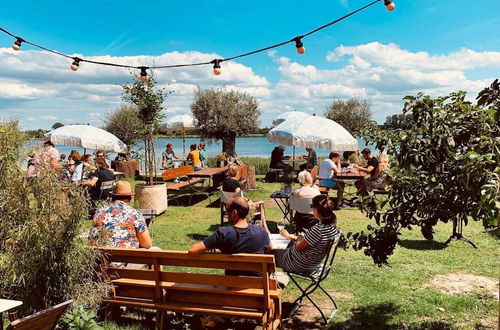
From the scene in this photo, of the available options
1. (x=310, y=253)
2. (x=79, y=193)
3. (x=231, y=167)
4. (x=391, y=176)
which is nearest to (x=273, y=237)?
(x=310, y=253)

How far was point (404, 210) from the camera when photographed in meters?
3.59

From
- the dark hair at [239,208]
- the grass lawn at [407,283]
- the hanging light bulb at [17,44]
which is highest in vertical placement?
the hanging light bulb at [17,44]

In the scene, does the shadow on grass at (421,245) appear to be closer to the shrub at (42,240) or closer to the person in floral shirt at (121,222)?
the person in floral shirt at (121,222)

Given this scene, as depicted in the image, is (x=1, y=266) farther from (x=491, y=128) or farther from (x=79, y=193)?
(x=491, y=128)

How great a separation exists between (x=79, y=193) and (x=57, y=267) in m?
0.59

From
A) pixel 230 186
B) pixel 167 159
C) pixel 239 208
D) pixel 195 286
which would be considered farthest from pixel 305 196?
pixel 167 159

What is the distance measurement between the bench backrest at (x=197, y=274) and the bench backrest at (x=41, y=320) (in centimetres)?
95

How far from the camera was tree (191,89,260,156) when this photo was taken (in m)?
26.5

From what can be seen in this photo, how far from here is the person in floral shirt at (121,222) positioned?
4.38 m

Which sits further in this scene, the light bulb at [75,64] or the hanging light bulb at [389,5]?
the light bulb at [75,64]

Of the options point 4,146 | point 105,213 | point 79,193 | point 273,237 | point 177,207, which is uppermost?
point 4,146

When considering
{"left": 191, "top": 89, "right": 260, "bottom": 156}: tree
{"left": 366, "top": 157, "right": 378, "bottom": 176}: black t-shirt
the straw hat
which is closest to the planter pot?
{"left": 366, "top": 157, "right": 378, "bottom": 176}: black t-shirt

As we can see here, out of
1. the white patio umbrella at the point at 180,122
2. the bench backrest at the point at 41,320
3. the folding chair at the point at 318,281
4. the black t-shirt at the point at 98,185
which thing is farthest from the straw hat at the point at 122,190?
the white patio umbrella at the point at 180,122

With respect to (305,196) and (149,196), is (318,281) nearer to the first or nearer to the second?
(305,196)
